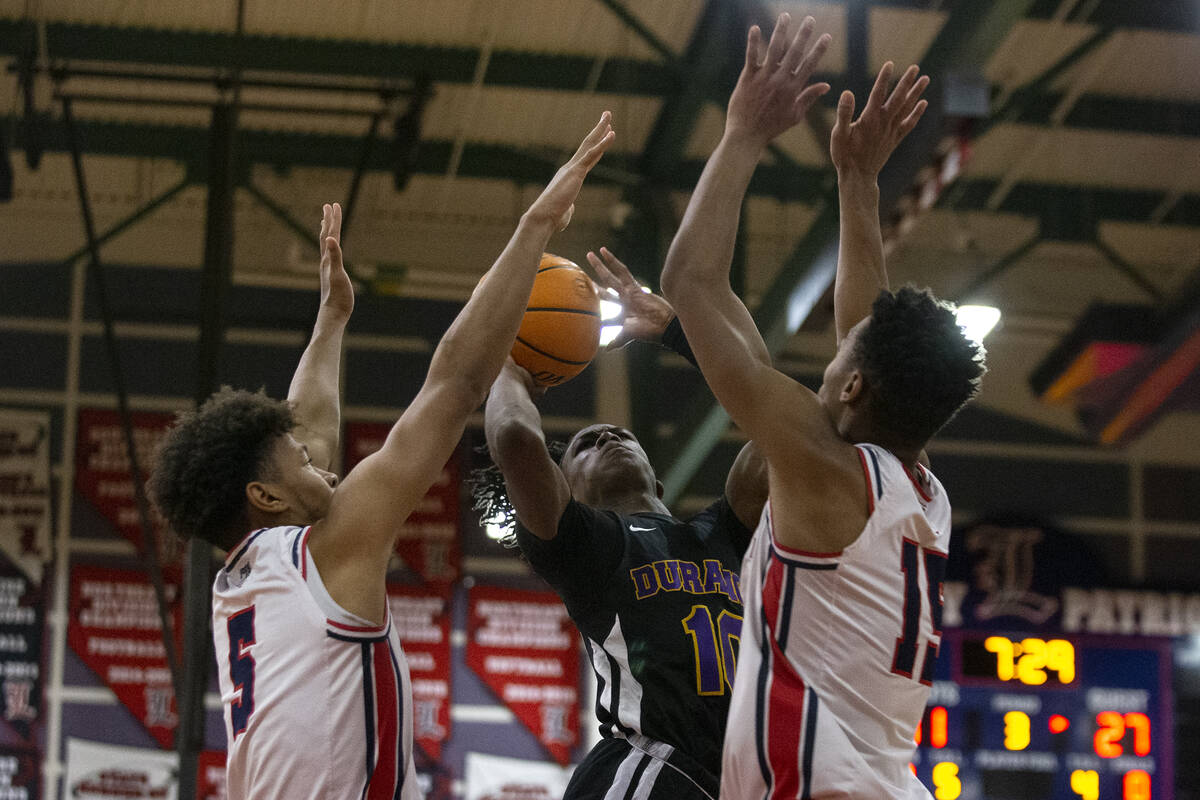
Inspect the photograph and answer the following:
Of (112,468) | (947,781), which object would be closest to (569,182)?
(947,781)

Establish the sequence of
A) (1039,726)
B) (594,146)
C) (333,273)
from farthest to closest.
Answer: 1. (1039,726)
2. (333,273)
3. (594,146)

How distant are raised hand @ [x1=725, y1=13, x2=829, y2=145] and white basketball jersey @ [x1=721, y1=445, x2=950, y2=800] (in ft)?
2.43

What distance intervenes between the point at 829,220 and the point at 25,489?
7.38m

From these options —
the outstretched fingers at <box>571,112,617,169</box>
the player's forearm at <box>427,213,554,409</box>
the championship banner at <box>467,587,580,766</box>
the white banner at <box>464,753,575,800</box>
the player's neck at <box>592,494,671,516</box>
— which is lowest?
the white banner at <box>464,753,575,800</box>

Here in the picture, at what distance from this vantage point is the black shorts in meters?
3.51

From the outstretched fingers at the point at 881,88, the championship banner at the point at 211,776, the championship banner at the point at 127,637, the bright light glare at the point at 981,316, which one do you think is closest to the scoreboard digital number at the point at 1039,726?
the bright light glare at the point at 981,316

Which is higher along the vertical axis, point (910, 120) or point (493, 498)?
point (910, 120)

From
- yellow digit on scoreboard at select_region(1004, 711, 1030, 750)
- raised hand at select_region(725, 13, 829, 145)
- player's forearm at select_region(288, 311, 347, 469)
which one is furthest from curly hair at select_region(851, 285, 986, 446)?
yellow digit on scoreboard at select_region(1004, 711, 1030, 750)

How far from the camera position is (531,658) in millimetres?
12445

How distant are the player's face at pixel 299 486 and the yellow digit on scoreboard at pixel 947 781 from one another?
9.29 metres

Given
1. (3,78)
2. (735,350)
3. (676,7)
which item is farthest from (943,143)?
(3,78)

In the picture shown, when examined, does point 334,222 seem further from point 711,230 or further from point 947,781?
point 947,781

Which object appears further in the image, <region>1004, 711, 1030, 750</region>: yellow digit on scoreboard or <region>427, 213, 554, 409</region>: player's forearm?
<region>1004, 711, 1030, 750</region>: yellow digit on scoreboard

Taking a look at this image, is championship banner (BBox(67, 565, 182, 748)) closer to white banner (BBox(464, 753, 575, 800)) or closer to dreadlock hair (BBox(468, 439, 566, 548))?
white banner (BBox(464, 753, 575, 800))
